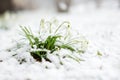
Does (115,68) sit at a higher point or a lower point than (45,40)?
lower

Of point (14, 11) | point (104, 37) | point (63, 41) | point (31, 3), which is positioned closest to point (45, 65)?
point (63, 41)

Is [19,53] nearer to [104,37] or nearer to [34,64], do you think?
[34,64]

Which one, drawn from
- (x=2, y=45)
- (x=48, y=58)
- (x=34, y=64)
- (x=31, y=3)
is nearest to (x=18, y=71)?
(x=34, y=64)

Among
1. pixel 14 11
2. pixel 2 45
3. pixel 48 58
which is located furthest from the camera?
pixel 14 11

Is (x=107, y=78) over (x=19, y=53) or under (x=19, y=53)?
under

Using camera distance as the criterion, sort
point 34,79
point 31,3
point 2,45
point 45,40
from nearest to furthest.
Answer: point 34,79
point 45,40
point 2,45
point 31,3

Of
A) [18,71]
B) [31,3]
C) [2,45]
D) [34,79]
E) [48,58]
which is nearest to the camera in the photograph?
[34,79]

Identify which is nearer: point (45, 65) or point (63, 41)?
point (45, 65)

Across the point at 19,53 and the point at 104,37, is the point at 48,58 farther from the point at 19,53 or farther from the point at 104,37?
the point at 104,37

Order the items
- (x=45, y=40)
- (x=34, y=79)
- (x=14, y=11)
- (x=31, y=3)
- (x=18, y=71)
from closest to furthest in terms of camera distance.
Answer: (x=34, y=79) → (x=18, y=71) → (x=45, y=40) → (x=14, y=11) → (x=31, y=3)
